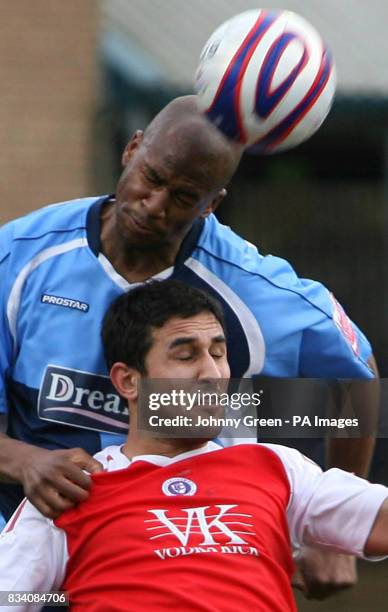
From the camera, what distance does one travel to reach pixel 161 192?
3.63 meters

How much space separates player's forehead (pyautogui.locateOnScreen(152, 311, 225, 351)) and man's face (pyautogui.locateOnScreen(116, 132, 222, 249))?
0.34 meters

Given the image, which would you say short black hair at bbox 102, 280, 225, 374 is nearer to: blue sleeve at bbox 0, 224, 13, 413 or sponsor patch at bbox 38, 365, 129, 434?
sponsor patch at bbox 38, 365, 129, 434

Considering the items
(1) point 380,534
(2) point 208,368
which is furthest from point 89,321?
(1) point 380,534

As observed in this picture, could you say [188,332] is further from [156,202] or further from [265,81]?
[265,81]

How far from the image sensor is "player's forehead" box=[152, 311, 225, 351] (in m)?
3.37

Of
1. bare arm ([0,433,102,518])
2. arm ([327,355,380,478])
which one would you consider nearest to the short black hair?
bare arm ([0,433,102,518])

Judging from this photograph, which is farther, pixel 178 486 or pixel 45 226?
pixel 45 226

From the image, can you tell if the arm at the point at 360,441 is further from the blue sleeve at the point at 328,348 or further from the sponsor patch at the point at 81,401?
the sponsor patch at the point at 81,401

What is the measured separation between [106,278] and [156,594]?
104 centimetres

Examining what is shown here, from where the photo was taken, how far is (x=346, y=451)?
4000 millimetres

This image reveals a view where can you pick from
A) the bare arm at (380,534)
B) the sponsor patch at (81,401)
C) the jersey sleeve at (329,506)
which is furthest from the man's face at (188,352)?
the bare arm at (380,534)

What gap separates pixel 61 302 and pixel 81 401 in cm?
29

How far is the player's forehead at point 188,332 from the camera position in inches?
132

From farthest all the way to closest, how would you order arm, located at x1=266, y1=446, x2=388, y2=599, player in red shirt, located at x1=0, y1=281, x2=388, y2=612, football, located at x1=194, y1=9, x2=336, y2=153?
football, located at x1=194, y1=9, x2=336, y2=153 → arm, located at x1=266, y1=446, x2=388, y2=599 → player in red shirt, located at x1=0, y1=281, x2=388, y2=612
